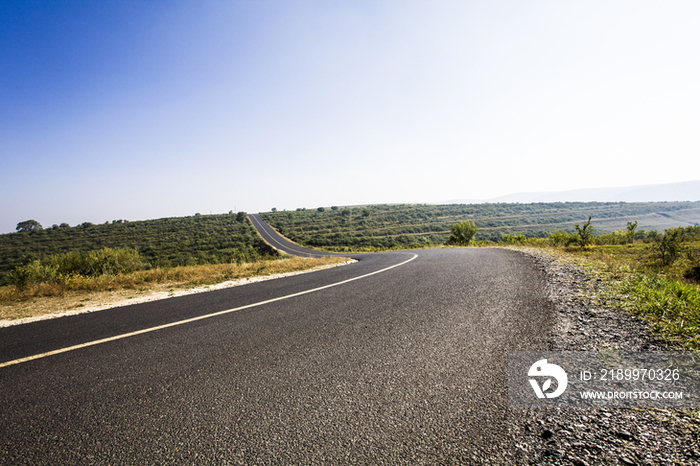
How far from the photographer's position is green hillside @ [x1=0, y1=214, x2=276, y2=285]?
1414 inches

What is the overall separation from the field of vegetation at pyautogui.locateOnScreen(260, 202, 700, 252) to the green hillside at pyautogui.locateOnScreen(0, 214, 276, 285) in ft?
50.8

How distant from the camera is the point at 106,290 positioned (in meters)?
8.37

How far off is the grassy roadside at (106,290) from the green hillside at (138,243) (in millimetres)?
22392

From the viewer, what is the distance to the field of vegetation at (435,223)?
6133 cm

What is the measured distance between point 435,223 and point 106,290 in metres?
89.4

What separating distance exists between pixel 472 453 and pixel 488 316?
3.06 m

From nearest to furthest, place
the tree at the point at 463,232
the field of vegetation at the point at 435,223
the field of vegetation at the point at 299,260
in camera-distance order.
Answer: the field of vegetation at the point at 299,260 < the tree at the point at 463,232 < the field of vegetation at the point at 435,223

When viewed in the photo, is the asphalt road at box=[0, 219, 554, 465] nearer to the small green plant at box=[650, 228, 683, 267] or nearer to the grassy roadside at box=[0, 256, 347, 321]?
the grassy roadside at box=[0, 256, 347, 321]

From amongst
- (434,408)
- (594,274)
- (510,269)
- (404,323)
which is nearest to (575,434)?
(434,408)

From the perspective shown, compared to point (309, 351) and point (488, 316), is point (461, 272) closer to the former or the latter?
point (488, 316)

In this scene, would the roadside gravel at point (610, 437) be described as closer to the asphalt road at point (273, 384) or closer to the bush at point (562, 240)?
the asphalt road at point (273, 384)

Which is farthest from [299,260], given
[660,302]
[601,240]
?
[601,240]

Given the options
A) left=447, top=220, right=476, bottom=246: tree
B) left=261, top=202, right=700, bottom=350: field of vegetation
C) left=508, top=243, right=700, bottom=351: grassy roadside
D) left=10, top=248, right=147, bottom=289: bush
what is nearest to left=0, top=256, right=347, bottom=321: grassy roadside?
left=10, top=248, right=147, bottom=289: bush

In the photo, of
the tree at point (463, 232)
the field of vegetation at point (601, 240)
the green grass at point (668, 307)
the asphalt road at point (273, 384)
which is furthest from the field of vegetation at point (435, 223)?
the green grass at point (668, 307)
